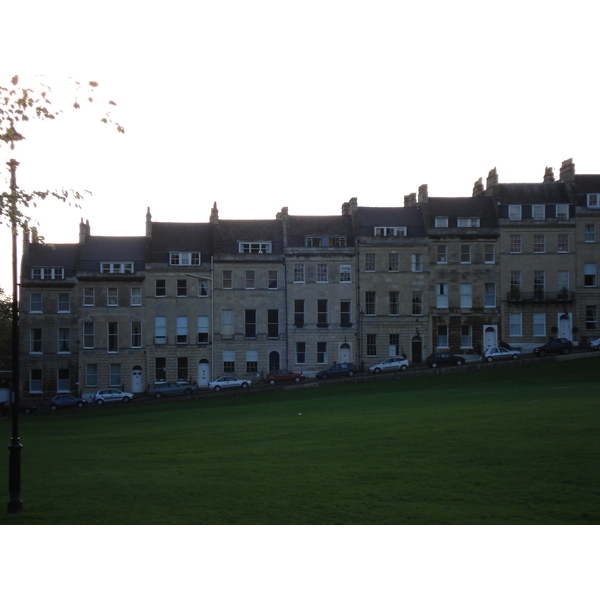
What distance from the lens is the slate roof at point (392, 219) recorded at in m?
65.0

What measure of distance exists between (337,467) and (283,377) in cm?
3999

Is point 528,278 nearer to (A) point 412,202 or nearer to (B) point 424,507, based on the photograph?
(A) point 412,202

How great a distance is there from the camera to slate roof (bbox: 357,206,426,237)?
65.0 m

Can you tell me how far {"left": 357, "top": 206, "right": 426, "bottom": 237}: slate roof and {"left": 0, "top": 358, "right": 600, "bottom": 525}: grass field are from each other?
1272 inches

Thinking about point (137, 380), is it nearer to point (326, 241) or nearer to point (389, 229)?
point (326, 241)

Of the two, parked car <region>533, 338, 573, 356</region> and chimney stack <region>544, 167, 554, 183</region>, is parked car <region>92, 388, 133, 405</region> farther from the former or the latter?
chimney stack <region>544, 167, 554, 183</region>

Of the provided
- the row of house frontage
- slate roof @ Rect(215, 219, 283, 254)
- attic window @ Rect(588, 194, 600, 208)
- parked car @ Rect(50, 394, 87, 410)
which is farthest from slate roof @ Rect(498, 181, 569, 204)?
parked car @ Rect(50, 394, 87, 410)

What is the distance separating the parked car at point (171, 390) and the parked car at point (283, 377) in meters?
6.67

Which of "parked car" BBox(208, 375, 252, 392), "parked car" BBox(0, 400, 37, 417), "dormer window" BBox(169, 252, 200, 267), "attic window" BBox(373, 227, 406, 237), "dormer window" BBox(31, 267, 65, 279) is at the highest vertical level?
"attic window" BBox(373, 227, 406, 237)

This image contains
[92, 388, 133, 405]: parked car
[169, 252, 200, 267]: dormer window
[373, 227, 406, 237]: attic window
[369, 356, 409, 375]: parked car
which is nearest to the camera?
[92, 388, 133, 405]: parked car

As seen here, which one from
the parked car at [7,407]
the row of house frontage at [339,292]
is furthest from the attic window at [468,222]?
the parked car at [7,407]

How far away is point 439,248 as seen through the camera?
211 ft

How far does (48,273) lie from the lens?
63.0m

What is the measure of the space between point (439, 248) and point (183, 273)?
954 inches
